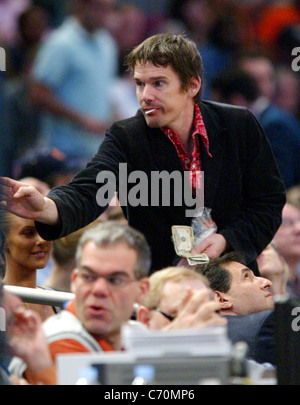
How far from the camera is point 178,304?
3.13 m

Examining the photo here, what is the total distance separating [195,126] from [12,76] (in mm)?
3931

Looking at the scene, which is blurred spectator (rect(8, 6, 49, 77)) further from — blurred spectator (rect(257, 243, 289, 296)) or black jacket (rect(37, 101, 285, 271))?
black jacket (rect(37, 101, 285, 271))

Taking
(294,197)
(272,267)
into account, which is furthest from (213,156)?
(294,197)

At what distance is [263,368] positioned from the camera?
125 inches

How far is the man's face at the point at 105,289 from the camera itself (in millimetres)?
2918

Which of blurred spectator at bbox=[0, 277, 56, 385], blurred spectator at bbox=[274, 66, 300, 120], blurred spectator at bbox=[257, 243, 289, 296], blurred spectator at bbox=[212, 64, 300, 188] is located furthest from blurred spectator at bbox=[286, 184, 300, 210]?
blurred spectator at bbox=[0, 277, 56, 385]

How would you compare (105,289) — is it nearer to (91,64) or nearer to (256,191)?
(256,191)

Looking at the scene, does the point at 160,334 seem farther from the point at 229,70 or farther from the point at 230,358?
the point at 229,70

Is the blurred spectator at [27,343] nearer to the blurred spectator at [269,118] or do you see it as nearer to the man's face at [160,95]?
the man's face at [160,95]

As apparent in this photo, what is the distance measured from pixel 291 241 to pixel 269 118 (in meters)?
1.12

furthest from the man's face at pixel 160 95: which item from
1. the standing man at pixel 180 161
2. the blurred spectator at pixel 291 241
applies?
the blurred spectator at pixel 291 241

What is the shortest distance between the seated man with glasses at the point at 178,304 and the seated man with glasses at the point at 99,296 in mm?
155
